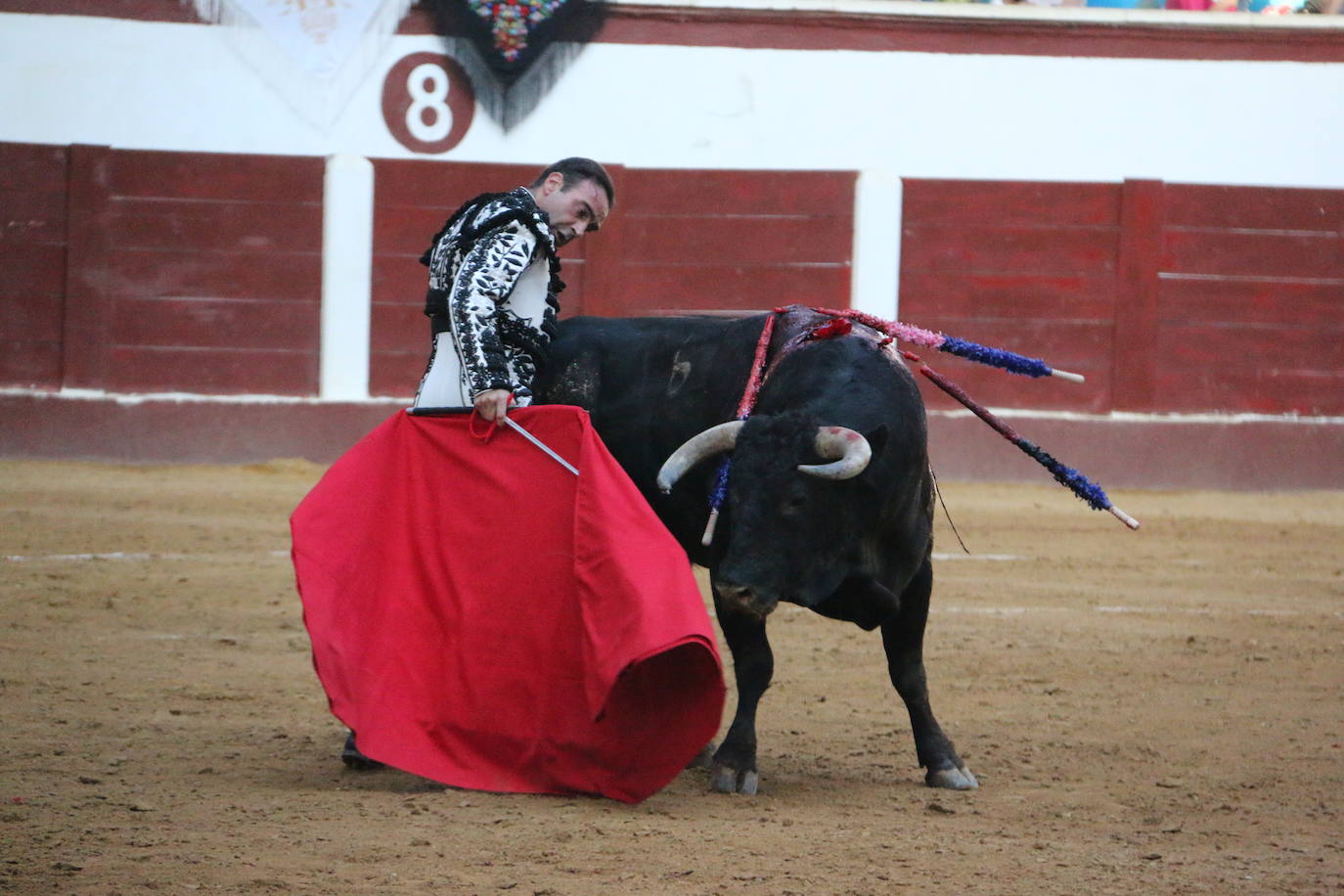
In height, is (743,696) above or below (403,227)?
below

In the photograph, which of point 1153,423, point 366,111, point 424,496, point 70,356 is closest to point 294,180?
point 366,111

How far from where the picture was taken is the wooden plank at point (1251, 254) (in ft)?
30.6

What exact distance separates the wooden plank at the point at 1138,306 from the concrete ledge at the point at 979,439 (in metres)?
0.17

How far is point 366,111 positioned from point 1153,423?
182 inches

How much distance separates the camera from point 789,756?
356 cm

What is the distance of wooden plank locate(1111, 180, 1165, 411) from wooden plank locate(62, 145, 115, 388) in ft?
18.1

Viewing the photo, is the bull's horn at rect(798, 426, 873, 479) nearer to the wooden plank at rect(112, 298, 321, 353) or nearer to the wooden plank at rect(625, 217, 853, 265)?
the wooden plank at rect(625, 217, 853, 265)

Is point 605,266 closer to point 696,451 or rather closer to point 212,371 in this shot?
point 212,371

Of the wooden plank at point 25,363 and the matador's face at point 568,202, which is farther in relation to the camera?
the wooden plank at point 25,363

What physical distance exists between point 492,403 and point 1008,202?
6.55m

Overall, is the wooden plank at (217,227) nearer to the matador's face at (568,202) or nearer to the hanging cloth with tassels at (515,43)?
the hanging cloth with tassels at (515,43)

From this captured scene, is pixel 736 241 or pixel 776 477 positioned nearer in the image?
pixel 776 477

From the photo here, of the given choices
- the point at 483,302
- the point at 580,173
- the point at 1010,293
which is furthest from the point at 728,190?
the point at 483,302

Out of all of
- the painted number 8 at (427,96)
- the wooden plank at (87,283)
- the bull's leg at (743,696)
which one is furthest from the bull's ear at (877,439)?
A: the wooden plank at (87,283)
